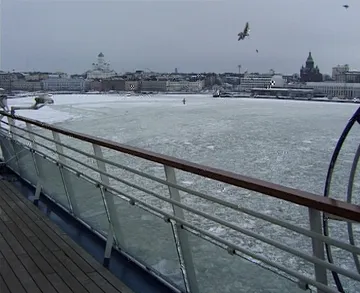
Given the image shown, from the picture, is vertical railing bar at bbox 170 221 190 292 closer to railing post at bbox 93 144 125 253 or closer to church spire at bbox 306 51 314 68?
railing post at bbox 93 144 125 253

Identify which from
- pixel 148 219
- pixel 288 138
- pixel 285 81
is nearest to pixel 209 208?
pixel 148 219

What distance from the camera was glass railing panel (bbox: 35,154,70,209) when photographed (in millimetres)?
2977

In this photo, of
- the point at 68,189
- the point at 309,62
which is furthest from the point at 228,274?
the point at 309,62

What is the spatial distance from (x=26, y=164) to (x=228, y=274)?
269 cm

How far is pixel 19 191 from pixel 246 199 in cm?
332

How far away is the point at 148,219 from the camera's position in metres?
1.87

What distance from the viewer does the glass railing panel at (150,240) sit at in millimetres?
1811

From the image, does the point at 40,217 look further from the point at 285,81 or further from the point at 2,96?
the point at 285,81

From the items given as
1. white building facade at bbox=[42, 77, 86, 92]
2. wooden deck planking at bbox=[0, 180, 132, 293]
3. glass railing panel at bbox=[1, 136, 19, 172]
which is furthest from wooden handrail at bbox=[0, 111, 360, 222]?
white building facade at bbox=[42, 77, 86, 92]

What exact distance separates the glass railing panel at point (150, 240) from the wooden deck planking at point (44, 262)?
0.56ft

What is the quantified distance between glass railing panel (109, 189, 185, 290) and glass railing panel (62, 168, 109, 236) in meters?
0.22

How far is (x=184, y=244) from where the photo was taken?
1.71 meters

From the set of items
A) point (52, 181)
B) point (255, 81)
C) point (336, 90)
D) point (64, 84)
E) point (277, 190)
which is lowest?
point (336, 90)

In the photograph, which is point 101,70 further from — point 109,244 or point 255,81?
point 109,244
